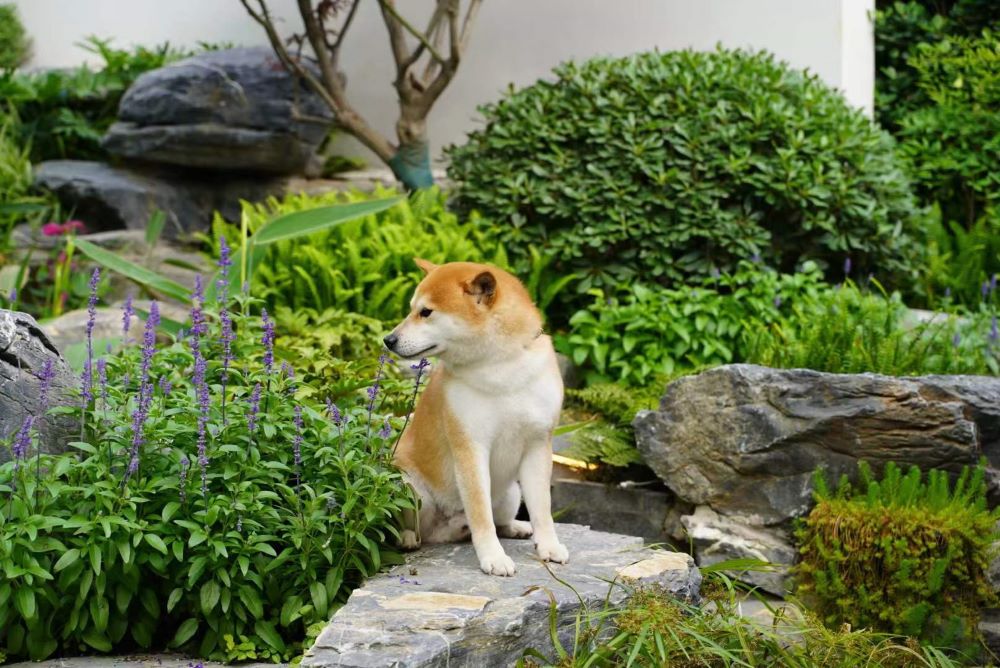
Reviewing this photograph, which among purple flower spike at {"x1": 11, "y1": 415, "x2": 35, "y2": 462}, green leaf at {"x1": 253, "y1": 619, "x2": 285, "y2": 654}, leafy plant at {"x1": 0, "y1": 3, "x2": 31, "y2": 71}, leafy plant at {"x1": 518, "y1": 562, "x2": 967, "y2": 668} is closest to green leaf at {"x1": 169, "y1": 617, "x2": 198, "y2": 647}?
green leaf at {"x1": 253, "y1": 619, "x2": 285, "y2": 654}

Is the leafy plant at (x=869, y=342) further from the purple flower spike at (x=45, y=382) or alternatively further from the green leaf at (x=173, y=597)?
the purple flower spike at (x=45, y=382)

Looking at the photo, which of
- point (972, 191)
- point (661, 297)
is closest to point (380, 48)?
point (661, 297)

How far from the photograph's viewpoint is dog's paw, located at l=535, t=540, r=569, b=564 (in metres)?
4.14

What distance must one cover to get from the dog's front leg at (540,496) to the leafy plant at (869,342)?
250 cm

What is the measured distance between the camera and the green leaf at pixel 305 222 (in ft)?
22.0

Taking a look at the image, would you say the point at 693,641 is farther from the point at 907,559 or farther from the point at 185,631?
the point at 185,631

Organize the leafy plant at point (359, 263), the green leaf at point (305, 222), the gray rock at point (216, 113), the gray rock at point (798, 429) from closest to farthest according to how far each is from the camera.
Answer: the gray rock at point (798, 429) < the green leaf at point (305, 222) < the leafy plant at point (359, 263) < the gray rock at point (216, 113)

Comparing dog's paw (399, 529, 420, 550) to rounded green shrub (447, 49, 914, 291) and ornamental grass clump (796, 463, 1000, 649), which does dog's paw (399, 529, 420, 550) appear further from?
rounded green shrub (447, 49, 914, 291)

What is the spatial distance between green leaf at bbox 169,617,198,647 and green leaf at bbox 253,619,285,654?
209mm

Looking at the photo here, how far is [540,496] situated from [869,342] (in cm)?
285

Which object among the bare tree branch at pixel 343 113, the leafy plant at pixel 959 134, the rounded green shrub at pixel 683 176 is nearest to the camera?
the rounded green shrub at pixel 683 176

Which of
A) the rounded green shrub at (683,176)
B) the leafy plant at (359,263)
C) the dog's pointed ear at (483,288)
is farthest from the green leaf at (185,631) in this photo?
the rounded green shrub at (683,176)

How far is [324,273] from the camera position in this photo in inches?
283

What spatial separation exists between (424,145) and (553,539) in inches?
212
